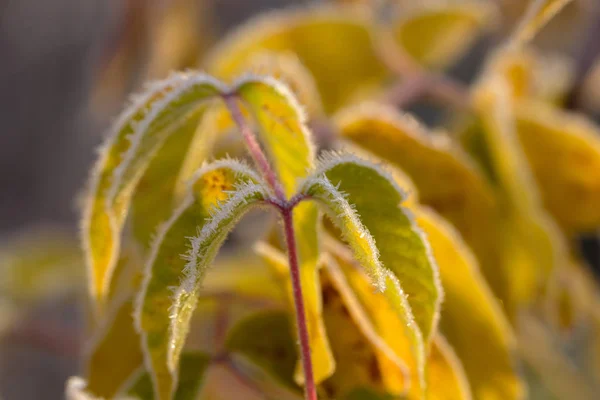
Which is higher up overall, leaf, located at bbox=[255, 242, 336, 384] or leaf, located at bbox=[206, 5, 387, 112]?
leaf, located at bbox=[206, 5, 387, 112]

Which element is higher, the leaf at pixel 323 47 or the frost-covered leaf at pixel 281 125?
the leaf at pixel 323 47

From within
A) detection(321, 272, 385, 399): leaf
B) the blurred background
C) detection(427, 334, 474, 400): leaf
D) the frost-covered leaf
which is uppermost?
the blurred background

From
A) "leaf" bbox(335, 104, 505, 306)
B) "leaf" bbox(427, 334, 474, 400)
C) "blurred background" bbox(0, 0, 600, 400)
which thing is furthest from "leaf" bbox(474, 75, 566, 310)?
"blurred background" bbox(0, 0, 600, 400)

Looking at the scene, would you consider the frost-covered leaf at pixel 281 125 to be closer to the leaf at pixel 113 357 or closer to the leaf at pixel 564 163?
the leaf at pixel 113 357

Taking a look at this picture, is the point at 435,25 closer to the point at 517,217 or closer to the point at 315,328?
the point at 517,217

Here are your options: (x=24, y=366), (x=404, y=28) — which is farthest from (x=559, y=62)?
(x=24, y=366)

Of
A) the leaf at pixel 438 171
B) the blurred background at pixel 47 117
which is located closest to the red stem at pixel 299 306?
the leaf at pixel 438 171

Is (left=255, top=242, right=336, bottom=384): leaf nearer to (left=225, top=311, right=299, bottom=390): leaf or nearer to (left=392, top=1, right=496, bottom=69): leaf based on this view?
(left=225, top=311, right=299, bottom=390): leaf
